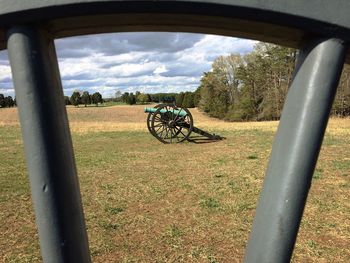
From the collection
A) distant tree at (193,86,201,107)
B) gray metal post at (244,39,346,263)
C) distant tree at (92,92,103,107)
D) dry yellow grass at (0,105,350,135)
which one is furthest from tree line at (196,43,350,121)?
distant tree at (92,92,103,107)

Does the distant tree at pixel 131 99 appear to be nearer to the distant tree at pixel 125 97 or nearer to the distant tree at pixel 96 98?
the distant tree at pixel 125 97

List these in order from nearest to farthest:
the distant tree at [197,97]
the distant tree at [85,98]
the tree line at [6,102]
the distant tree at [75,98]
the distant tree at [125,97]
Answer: the distant tree at [197,97] < the tree line at [6,102] < the distant tree at [75,98] < the distant tree at [85,98] < the distant tree at [125,97]

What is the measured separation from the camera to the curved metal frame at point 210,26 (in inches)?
38.8

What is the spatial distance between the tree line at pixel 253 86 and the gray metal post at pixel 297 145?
1089 inches

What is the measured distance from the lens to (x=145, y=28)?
1.23 metres

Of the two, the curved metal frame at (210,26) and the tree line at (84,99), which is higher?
the curved metal frame at (210,26)

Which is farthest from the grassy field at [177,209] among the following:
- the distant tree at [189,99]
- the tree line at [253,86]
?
the distant tree at [189,99]

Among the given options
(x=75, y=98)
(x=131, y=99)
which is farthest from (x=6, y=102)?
(x=131, y=99)

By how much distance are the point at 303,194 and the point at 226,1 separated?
536mm

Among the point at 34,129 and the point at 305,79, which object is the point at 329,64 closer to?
the point at 305,79

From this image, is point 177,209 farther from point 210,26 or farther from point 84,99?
point 84,99

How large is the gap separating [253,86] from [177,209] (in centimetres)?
3058

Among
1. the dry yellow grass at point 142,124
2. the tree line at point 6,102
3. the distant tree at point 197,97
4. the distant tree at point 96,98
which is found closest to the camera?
the dry yellow grass at point 142,124

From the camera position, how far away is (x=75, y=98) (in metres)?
68.1
